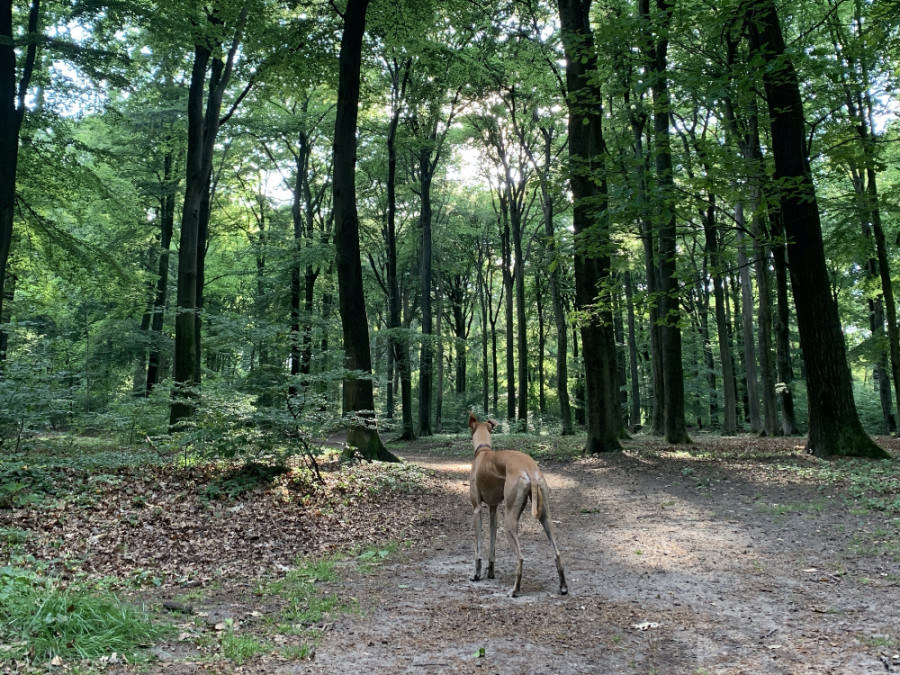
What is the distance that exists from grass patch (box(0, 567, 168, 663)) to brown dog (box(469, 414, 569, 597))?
264 cm

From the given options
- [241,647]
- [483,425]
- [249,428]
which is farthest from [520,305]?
[241,647]

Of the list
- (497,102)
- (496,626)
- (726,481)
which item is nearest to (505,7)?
(497,102)

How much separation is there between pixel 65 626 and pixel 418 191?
2550 cm

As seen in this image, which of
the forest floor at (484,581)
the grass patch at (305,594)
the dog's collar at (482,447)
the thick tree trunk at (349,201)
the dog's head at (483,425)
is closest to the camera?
the forest floor at (484,581)

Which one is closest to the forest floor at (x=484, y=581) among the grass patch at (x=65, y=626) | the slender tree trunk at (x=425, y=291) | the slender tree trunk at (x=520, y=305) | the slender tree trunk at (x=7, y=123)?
the grass patch at (x=65, y=626)

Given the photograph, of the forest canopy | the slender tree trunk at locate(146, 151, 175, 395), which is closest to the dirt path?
the forest canopy

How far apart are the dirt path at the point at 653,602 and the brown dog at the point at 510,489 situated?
1.14ft

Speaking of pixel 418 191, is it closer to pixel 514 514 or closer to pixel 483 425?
pixel 483 425

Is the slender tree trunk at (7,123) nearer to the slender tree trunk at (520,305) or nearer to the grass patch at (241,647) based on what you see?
the grass patch at (241,647)

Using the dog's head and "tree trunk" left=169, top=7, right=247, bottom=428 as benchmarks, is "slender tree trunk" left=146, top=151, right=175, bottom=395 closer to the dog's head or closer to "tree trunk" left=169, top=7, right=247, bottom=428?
"tree trunk" left=169, top=7, right=247, bottom=428

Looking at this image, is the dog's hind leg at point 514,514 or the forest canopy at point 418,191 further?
the forest canopy at point 418,191

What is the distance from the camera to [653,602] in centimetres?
437

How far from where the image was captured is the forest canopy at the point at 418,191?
9742 mm

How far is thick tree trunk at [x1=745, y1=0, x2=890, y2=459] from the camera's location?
10203mm
